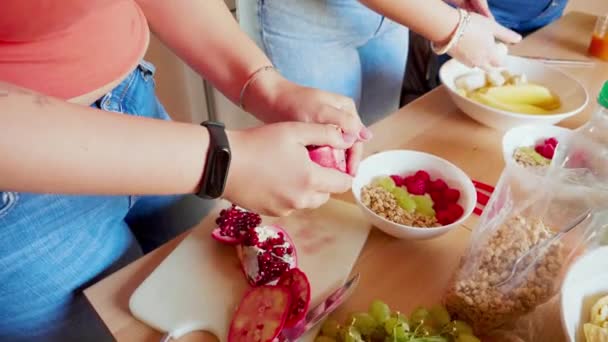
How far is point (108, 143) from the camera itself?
426 millimetres

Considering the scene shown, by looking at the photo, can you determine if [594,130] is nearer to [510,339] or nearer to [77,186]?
[510,339]

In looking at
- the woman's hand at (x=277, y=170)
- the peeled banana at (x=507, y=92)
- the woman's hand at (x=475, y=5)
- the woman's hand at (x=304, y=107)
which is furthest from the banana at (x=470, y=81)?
the woman's hand at (x=277, y=170)

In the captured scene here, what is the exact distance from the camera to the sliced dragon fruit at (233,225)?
61 cm

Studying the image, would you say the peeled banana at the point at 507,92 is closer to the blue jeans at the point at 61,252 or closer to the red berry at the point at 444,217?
the red berry at the point at 444,217

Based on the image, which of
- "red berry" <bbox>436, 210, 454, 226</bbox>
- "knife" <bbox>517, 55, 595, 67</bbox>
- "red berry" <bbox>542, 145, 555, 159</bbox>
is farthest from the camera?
"knife" <bbox>517, 55, 595, 67</bbox>

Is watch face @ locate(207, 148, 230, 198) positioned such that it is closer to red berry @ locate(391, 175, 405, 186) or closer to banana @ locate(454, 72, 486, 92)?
red berry @ locate(391, 175, 405, 186)

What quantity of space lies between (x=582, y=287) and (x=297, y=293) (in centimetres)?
28

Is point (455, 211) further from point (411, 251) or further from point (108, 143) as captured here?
point (108, 143)

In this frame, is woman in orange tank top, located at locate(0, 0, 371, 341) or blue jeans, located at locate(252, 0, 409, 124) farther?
blue jeans, located at locate(252, 0, 409, 124)

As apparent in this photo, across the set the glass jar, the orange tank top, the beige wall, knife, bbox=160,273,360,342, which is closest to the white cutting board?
knife, bbox=160,273,360,342

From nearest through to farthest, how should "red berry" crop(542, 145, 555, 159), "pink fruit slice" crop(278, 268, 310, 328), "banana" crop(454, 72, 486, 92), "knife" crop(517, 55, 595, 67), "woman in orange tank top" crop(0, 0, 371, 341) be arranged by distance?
Result: "woman in orange tank top" crop(0, 0, 371, 341), "pink fruit slice" crop(278, 268, 310, 328), "red berry" crop(542, 145, 555, 159), "banana" crop(454, 72, 486, 92), "knife" crop(517, 55, 595, 67)

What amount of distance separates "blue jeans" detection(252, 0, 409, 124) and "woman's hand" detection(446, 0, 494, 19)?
4.9 inches

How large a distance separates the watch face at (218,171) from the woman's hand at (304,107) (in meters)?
0.17

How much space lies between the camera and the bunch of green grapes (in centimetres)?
47
